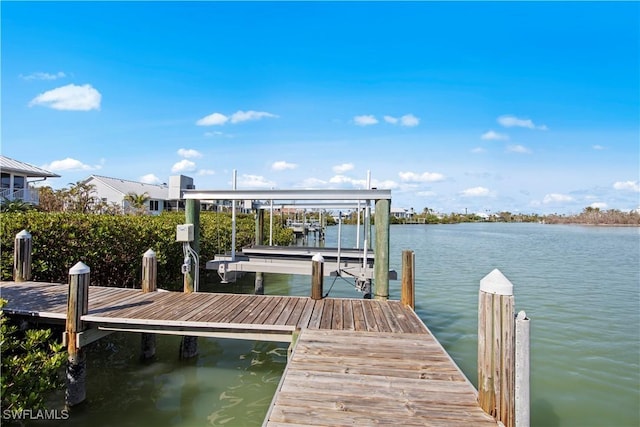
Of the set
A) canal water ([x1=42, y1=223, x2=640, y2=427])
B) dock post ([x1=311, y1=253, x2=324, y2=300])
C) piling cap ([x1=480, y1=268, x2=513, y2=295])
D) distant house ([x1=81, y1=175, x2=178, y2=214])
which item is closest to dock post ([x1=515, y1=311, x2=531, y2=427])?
piling cap ([x1=480, y1=268, x2=513, y2=295])

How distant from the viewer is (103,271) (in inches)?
324

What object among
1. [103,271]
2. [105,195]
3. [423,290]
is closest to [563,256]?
[423,290]

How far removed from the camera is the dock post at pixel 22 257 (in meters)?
6.69

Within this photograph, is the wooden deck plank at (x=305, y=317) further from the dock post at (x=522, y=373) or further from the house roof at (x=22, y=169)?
the house roof at (x=22, y=169)

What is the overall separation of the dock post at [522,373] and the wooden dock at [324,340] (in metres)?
0.23

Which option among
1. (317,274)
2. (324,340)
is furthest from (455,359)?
(324,340)

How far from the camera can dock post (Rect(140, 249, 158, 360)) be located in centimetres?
649

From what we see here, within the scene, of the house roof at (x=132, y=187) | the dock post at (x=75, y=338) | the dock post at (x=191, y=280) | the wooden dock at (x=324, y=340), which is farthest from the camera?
the house roof at (x=132, y=187)

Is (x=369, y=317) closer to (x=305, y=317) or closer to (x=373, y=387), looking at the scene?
(x=305, y=317)

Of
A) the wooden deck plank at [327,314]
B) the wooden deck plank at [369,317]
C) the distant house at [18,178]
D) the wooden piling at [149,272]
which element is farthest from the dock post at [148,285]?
the distant house at [18,178]

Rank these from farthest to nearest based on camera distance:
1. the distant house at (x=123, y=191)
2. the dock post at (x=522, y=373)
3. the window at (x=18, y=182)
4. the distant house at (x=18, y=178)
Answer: the distant house at (x=123, y=191), the window at (x=18, y=182), the distant house at (x=18, y=178), the dock post at (x=522, y=373)

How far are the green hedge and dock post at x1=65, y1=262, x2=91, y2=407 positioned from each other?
10.1 ft

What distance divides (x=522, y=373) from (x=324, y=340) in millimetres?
2318

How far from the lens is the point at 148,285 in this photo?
22.6 ft
